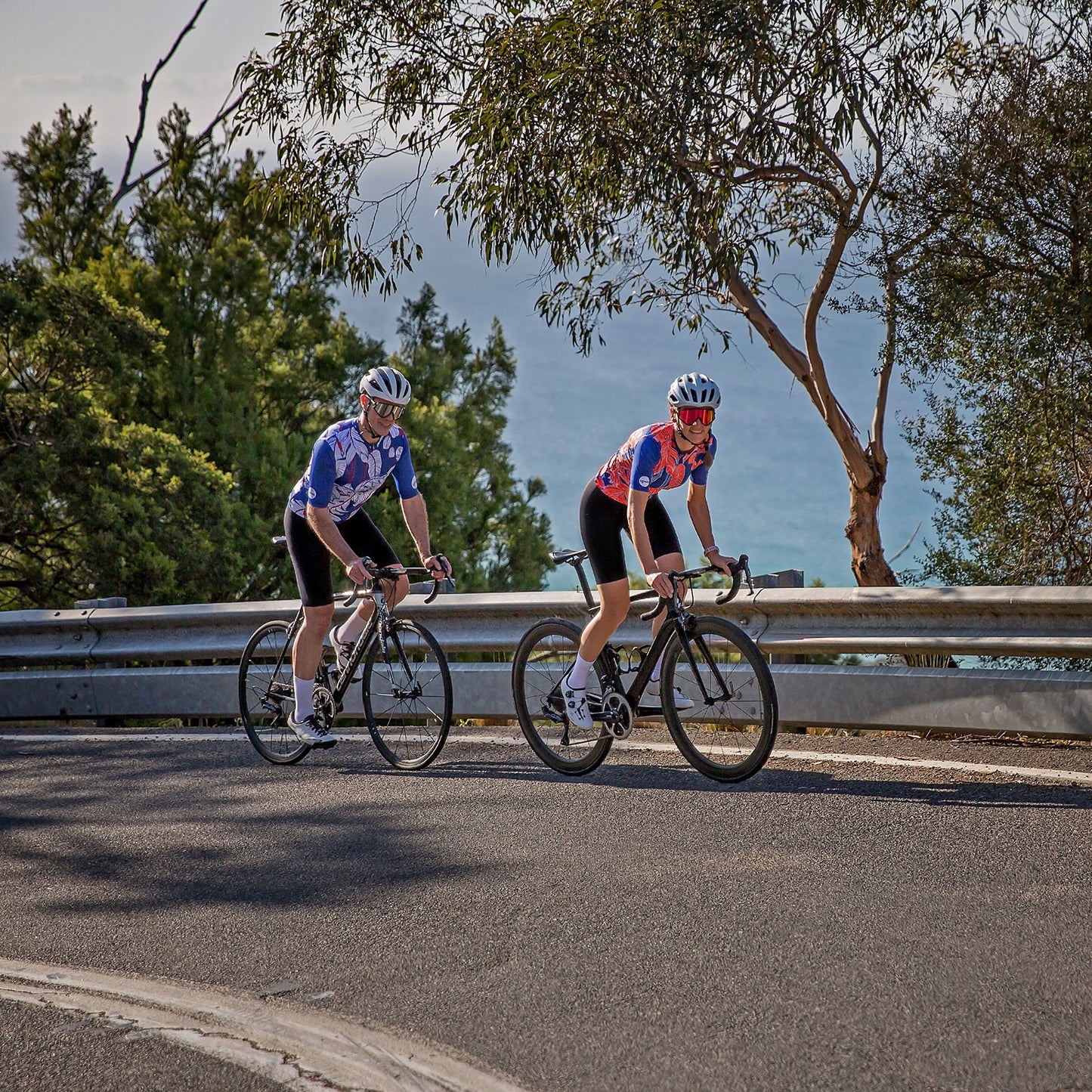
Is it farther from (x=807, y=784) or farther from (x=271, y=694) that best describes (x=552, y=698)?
(x=271, y=694)

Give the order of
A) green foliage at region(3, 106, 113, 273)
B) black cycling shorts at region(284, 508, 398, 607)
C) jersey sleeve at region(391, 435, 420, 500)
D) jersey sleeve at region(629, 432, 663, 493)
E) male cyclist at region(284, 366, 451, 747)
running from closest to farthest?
jersey sleeve at region(629, 432, 663, 493) → male cyclist at region(284, 366, 451, 747) → jersey sleeve at region(391, 435, 420, 500) → black cycling shorts at region(284, 508, 398, 607) → green foliage at region(3, 106, 113, 273)

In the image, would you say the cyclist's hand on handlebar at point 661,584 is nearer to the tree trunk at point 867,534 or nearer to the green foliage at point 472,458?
the tree trunk at point 867,534

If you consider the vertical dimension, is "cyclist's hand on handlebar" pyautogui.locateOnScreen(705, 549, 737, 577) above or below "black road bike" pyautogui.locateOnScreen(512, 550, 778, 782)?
above

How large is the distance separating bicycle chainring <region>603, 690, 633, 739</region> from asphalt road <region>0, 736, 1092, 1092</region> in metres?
0.25

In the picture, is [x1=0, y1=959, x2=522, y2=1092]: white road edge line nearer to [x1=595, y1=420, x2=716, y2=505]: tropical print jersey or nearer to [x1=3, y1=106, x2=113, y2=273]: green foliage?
[x1=595, y1=420, x2=716, y2=505]: tropical print jersey

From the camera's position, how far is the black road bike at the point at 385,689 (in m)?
7.09

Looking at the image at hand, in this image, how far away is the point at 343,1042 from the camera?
3334 mm

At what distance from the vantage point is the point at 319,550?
7488 mm

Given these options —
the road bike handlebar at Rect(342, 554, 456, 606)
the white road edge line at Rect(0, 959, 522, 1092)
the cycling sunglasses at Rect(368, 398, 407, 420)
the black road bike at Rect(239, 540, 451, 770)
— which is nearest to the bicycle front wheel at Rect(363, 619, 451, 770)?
the black road bike at Rect(239, 540, 451, 770)

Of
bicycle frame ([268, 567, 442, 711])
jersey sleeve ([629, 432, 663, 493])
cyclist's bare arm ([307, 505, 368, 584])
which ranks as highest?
jersey sleeve ([629, 432, 663, 493])

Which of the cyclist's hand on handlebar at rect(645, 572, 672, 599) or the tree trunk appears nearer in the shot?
the cyclist's hand on handlebar at rect(645, 572, 672, 599)

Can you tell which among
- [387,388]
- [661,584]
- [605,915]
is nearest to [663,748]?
[661,584]

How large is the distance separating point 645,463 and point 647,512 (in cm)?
55

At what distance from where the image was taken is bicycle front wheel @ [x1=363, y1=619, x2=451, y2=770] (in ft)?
23.2
